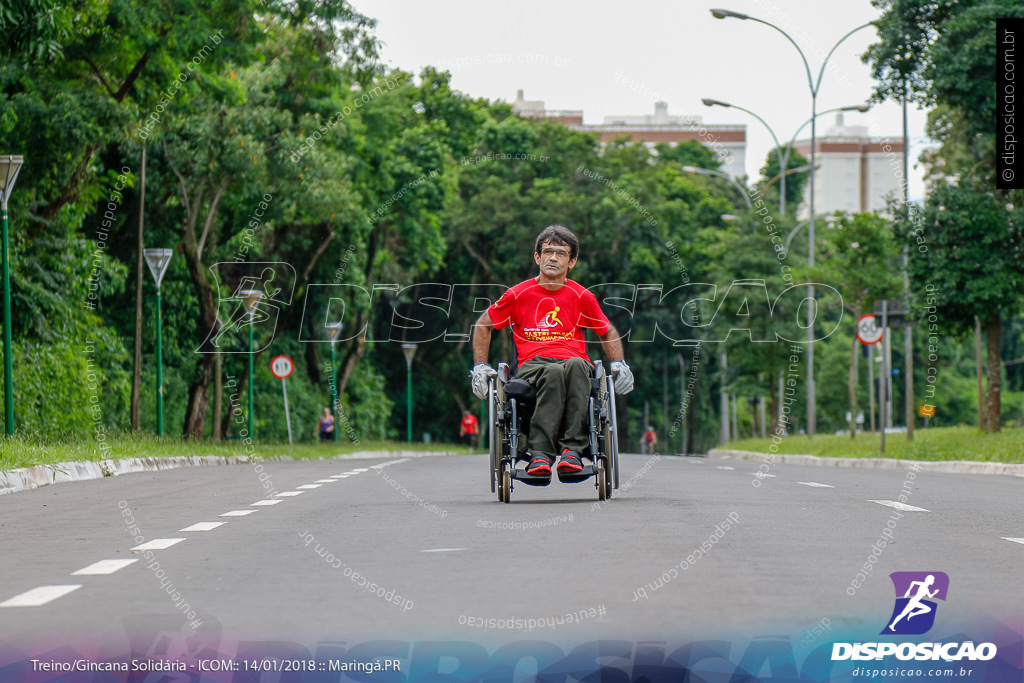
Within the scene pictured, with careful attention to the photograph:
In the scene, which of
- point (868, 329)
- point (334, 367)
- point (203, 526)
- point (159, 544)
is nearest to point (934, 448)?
point (868, 329)

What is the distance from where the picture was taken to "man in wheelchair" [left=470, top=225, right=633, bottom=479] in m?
11.0

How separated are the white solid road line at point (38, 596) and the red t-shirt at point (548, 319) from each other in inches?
194

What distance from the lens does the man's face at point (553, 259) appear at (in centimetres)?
1115

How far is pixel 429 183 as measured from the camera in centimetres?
4884

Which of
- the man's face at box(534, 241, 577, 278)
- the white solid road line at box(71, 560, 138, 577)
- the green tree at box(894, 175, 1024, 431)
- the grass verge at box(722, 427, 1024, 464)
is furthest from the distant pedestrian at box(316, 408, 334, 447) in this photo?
the white solid road line at box(71, 560, 138, 577)

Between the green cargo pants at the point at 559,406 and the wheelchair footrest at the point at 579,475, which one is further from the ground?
the green cargo pants at the point at 559,406

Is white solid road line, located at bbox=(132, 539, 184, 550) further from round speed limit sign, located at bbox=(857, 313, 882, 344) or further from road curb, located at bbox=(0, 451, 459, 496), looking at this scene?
round speed limit sign, located at bbox=(857, 313, 882, 344)

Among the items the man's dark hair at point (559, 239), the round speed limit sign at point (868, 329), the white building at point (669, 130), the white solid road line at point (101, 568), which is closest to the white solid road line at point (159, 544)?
the white solid road line at point (101, 568)

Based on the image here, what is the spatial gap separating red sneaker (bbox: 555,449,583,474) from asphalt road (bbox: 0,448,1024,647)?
0.27m

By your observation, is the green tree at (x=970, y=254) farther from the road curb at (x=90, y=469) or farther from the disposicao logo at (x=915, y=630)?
the disposicao logo at (x=915, y=630)

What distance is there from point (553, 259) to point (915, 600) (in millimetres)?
5585

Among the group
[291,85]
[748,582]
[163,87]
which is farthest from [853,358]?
[748,582]

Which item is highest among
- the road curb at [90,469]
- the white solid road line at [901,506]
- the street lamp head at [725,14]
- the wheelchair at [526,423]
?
the street lamp head at [725,14]

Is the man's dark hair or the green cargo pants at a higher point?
the man's dark hair
